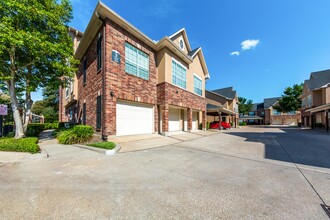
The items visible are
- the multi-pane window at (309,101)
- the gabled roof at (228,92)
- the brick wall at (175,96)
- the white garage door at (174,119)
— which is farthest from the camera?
the gabled roof at (228,92)

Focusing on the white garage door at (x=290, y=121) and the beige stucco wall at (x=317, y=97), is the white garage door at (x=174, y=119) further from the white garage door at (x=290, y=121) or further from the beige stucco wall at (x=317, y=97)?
the white garage door at (x=290, y=121)

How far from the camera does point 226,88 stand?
3959 centimetres

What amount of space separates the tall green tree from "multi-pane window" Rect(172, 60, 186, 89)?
785 cm

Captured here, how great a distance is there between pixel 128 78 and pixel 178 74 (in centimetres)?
559

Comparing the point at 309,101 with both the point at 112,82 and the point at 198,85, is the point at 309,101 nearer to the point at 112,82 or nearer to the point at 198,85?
the point at 198,85

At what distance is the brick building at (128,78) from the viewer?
29.4 feet

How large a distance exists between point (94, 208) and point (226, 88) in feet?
136

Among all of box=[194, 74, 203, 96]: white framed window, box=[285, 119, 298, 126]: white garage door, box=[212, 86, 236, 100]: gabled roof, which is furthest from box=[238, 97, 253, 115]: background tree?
box=[194, 74, 203, 96]: white framed window

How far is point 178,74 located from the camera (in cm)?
1403

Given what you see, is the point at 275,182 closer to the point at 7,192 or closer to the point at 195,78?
the point at 7,192

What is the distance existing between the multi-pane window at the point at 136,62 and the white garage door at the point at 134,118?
2.30 m

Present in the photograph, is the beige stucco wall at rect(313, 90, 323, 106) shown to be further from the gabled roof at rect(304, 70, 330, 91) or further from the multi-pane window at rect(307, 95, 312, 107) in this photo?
the multi-pane window at rect(307, 95, 312, 107)

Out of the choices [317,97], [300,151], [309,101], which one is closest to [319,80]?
[317,97]

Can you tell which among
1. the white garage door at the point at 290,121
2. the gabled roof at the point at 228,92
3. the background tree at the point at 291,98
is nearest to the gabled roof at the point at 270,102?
the white garage door at the point at 290,121
